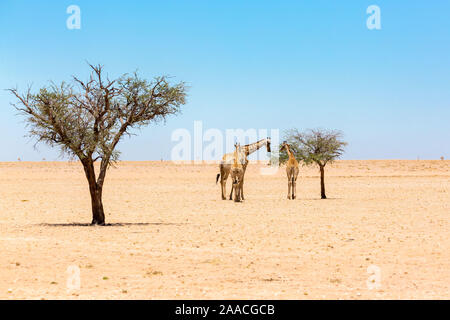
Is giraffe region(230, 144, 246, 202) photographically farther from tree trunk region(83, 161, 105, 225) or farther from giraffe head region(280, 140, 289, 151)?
tree trunk region(83, 161, 105, 225)

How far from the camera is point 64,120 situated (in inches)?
824

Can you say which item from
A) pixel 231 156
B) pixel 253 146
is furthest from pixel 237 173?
pixel 231 156

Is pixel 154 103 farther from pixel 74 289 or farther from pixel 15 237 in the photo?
pixel 74 289

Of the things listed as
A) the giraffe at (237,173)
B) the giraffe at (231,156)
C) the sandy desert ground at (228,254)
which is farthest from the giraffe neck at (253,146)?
the sandy desert ground at (228,254)

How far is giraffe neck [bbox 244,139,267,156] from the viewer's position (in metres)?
36.9

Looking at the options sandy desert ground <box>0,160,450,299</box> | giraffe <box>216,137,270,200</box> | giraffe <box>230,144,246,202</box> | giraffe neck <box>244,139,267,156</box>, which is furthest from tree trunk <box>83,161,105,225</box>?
giraffe neck <box>244,139,267,156</box>

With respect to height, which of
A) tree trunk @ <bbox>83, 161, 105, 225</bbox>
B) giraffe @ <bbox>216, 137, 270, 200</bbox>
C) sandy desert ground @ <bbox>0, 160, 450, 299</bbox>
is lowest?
sandy desert ground @ <bbox>0, 160, 450, 299</bbox>

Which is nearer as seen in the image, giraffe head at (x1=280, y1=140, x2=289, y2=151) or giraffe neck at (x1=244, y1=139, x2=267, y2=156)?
giraffe neck at (x1=244, y1=139, x2=267, y2=156)

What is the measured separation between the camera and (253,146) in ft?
122

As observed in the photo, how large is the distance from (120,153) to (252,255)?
8.46m

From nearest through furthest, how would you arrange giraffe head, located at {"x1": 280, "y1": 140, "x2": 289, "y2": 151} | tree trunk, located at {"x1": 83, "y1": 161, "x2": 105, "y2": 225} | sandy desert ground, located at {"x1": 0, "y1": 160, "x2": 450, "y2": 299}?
sandy desert ground, located at {"x1": 0, "y1": 160, "x2": 450, "y2": 299} < tree trunk, located at {"x1": 83, "y1": 161, "x2": 105, "y2": 225} < giraffe head, located at {"x1": 280, "y1": 140, "x2": 289, "y2": 151}

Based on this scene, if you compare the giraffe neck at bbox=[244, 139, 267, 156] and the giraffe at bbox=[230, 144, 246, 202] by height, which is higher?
the giraffe neck at bbox=[244, 139, 267, 156]

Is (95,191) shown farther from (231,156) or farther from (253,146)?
(231,156)

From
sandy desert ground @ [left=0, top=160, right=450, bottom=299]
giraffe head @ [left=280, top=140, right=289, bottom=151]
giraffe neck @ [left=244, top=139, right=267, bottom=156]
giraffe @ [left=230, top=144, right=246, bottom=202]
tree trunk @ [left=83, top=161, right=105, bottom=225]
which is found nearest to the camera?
sandy desert ground @ [left=0, top=160, right=450, bottom=299]
